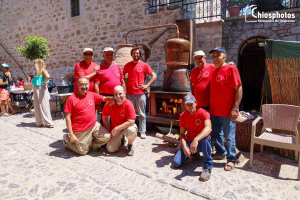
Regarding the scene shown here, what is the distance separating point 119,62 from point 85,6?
5.21m

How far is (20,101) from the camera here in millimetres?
9438

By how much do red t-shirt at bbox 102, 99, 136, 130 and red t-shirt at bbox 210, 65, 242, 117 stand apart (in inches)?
53.7

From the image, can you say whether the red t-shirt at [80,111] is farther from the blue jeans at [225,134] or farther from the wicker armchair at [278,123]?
the wicker armchair at [278,123]

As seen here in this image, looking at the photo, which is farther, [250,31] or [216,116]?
[250,31]

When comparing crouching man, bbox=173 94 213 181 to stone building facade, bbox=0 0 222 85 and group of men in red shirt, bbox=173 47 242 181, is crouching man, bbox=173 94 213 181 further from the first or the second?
stone building facade, bbox=0 0 222 85

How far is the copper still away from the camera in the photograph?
15.7 feet

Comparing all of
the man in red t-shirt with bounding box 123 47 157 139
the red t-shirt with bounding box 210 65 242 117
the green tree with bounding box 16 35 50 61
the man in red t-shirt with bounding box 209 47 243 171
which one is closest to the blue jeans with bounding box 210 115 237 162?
the man in red t-shirt with bounding box 209 47 243 171

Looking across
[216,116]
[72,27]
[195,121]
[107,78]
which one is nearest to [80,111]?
[107,78]

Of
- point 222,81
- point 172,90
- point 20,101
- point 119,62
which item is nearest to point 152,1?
point 119,62

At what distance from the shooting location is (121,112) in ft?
12.4

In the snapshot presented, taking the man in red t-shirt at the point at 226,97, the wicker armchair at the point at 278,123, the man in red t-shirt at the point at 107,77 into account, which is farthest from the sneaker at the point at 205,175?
the man in red t-shirt at the point at 107,77

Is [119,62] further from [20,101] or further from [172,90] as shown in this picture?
[20,101]

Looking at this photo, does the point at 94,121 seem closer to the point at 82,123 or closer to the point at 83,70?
the point at 82,123

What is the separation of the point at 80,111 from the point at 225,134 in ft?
7.88
